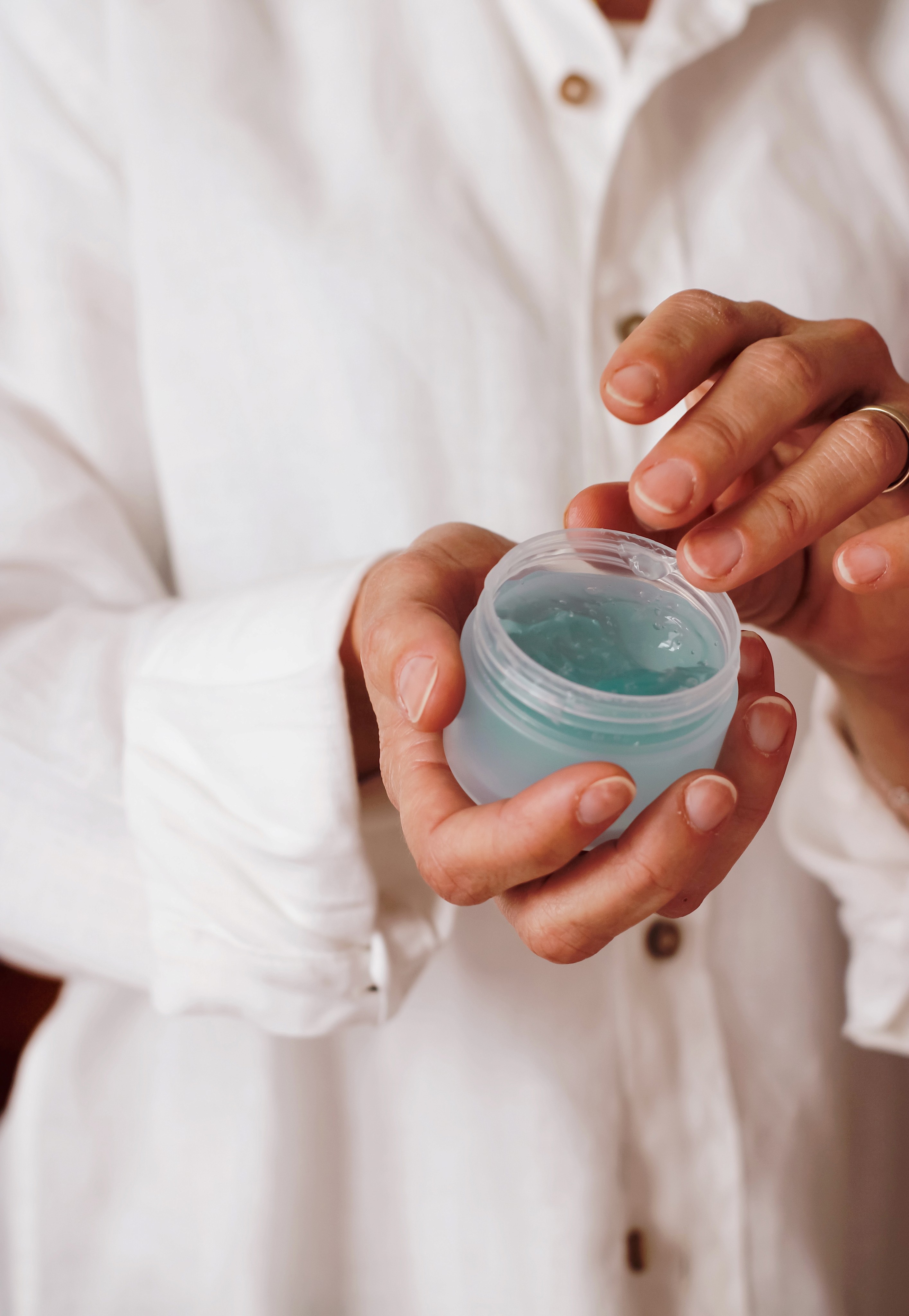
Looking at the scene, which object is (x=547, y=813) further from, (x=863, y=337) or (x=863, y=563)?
(x=863, y=337)

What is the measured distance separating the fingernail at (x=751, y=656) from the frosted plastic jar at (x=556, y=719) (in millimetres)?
46

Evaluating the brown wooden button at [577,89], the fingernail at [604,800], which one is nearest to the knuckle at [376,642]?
the fingernail at [604,800]

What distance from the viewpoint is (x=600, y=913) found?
1.38ft

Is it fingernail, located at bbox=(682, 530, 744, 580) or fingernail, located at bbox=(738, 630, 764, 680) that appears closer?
fingernail, located at bbox=(682, 530, 744, 580)

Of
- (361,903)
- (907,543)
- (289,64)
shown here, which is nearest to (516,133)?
(289,64)

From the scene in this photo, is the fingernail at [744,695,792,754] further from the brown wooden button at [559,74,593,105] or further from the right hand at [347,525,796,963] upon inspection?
the brown wooden button at [559,74,593,105]

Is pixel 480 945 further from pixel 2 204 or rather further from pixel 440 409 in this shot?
pixel 2 204

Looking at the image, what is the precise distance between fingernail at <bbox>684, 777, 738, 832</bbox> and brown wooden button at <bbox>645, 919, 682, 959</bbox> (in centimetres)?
40

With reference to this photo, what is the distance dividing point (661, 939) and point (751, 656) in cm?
33

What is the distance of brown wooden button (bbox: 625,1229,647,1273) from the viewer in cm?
79

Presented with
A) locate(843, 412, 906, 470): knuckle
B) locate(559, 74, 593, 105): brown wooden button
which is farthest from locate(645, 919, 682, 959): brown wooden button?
locate(559, 74, 593, 105): brown wooden button

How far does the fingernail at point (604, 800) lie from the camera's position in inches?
14.8

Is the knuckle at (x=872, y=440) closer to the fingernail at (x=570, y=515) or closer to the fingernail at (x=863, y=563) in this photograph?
the fingernail at (x=863, y=563)

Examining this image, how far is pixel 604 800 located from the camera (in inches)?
14.8
